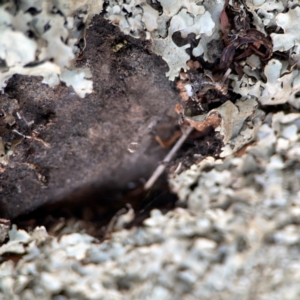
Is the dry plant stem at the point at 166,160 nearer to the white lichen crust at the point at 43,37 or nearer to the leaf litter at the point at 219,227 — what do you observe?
the leaf litter at the point at 219,227

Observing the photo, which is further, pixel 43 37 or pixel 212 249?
pixel 212 249

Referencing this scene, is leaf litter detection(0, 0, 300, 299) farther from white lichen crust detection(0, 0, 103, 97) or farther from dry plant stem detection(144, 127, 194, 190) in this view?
white lichen crust detection(0, 0, 103, 97)

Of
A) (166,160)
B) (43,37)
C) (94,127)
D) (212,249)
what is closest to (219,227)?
(212,249)

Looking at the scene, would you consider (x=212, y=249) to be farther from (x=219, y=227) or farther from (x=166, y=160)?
(x=166, y=160)

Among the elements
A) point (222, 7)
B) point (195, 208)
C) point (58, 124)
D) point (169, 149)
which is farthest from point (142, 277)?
point (222, 7)

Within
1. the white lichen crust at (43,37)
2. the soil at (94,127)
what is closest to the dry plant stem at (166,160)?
the soil at (94,127)

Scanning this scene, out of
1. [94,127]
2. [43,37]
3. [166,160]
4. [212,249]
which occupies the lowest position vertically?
[212,249]

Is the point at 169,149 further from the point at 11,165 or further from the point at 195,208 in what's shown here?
the point at 11,165

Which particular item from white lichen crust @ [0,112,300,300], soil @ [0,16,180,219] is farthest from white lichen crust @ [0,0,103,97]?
white lichen crust @ [0,112,300,300]
